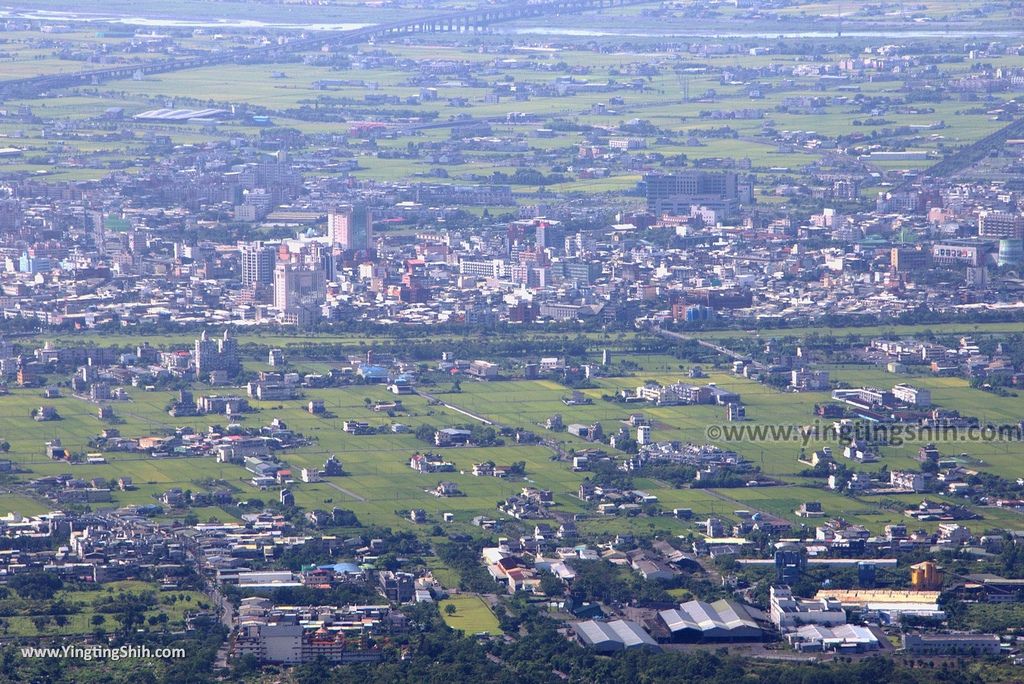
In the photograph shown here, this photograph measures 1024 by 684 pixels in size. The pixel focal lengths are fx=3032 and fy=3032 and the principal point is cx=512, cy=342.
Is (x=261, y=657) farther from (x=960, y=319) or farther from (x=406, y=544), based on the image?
(x=960, y=319)

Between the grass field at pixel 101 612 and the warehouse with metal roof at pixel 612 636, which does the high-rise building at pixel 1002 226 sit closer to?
the warehouse with metal roof at pixel 612 636

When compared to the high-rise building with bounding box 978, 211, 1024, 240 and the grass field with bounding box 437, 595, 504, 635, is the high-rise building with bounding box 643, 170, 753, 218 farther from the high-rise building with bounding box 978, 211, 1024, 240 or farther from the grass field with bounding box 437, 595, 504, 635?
the grass field with bounding box 437, 595, 504, 635

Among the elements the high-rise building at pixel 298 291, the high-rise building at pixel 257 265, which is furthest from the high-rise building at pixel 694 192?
the high-rise building at pixel 298 291

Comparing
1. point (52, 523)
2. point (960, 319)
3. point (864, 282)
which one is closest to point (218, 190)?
point (864, 282)

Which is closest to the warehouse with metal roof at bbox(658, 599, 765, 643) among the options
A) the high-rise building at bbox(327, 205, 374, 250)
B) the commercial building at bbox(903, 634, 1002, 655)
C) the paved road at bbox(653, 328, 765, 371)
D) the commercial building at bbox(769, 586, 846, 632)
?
the commercial building at bbox(769, 586, 846, 632)

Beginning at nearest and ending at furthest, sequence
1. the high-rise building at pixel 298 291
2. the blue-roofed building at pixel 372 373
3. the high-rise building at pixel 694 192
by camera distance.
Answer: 1. the blue-roofed building at pixel 372 373
2. the high-rise building at pixel 298 291
3. the high-rise building at pixel 694 192

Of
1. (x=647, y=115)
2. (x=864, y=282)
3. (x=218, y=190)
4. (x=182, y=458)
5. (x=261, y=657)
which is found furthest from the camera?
(x=647, y=115)
